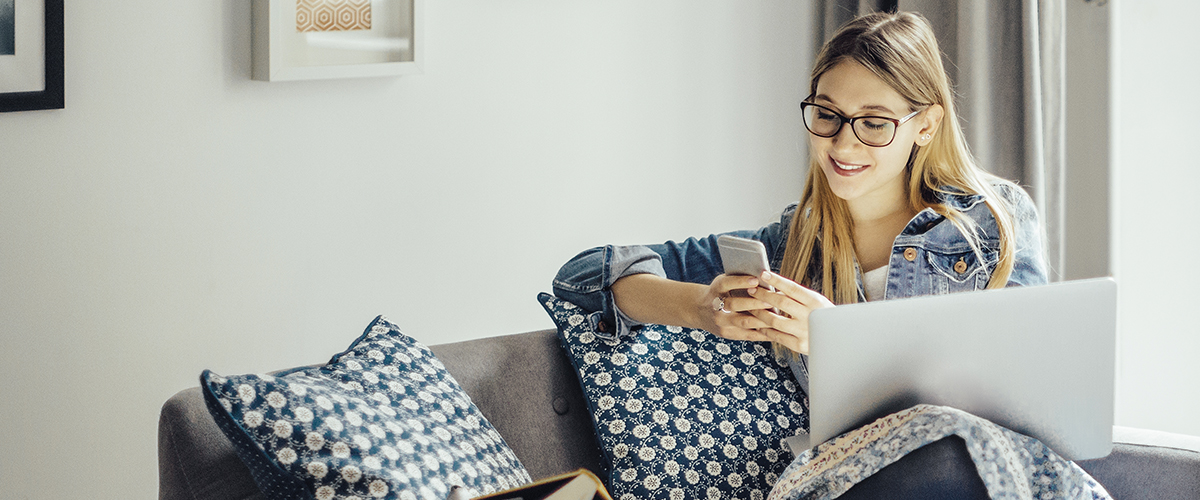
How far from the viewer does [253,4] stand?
199 centimetres

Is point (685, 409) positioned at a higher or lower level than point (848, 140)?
lower

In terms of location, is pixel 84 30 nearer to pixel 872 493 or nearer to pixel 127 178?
pixel 127 178

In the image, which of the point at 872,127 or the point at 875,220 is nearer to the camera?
the point at 872,127

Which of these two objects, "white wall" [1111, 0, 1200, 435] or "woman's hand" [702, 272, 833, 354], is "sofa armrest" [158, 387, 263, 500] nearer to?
"woman's hand" [702, 272, 833, 354]

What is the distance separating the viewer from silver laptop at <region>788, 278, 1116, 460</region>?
134 centimetres

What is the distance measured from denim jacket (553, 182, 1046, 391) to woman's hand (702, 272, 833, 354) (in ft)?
0.46

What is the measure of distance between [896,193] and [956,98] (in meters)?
0.90

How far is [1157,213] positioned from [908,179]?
1.03m

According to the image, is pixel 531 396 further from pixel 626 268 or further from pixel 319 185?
pixel 319 185

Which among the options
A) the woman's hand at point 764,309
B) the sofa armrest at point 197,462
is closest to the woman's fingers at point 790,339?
the woman's hand at point 764,309

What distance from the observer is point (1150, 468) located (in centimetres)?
159

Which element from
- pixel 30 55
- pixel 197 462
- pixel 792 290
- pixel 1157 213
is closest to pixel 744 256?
pixel 792 290

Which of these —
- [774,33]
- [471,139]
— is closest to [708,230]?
[774,33]

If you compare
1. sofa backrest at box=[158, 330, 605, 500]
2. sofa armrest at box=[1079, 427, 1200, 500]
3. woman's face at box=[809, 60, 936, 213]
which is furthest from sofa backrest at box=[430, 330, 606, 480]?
sofa armrest at box=[1079, 427, 1200, 500]
